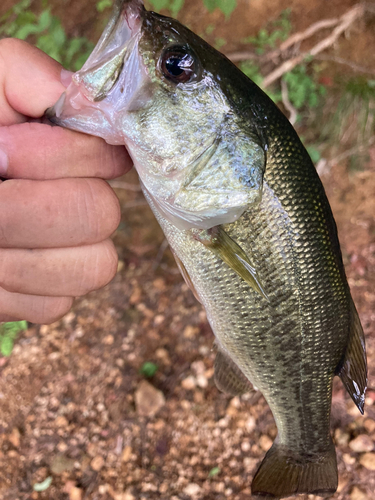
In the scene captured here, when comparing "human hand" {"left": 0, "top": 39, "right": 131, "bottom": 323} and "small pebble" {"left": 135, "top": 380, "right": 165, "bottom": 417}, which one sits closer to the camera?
"human hand" {"left": 0, "top": 39, "right": 131, "bottom": 323}

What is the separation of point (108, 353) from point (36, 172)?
1770 millimetres

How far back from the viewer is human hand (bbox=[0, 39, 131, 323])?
1.06 metres

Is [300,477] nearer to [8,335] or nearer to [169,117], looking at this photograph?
[169,117]

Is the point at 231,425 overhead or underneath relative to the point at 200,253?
underneath

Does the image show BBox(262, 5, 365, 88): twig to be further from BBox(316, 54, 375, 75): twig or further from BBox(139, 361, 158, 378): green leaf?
BBox(139, 361, 158, 378): green leaf

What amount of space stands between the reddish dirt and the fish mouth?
1.28 m

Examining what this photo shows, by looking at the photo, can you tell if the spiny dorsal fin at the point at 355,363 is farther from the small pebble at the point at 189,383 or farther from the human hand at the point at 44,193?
the small pebble at the point at 189,383

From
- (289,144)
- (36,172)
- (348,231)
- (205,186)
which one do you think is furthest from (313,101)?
(36,172)

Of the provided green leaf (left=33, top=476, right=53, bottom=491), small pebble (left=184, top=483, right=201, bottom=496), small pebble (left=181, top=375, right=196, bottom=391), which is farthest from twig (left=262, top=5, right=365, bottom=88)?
green leaf (left=33, top=476, right=53, bottom=491)

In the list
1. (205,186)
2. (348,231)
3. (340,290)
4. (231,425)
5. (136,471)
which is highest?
(205,186)

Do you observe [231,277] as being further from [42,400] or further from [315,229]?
[42,400]

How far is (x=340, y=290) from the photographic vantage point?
1.28 metres

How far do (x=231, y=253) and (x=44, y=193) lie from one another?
0.66m

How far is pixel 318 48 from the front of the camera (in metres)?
2.81
